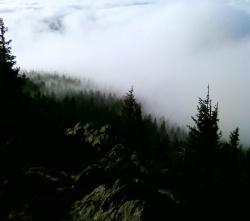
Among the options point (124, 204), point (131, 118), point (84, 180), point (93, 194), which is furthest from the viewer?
point (131, 118)

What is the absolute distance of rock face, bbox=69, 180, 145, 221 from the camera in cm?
1266

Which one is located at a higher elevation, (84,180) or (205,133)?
(84,180)

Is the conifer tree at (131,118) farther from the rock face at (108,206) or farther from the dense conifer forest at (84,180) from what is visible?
the rock face at (108,206)

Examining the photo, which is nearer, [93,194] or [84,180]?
[93,194]

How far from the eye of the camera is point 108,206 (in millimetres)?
13414

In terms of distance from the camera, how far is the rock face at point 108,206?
1266 cm

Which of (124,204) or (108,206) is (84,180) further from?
(124,204)

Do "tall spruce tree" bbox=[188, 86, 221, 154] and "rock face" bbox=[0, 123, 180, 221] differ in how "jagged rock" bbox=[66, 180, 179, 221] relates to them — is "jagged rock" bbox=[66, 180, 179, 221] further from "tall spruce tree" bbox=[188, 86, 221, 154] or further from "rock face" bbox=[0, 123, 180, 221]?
"tall spruce tree" bbox=[188, 86, 221, 154]

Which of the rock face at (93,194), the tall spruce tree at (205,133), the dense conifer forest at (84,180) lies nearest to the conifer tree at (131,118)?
the tall spruce tree at (205,133)

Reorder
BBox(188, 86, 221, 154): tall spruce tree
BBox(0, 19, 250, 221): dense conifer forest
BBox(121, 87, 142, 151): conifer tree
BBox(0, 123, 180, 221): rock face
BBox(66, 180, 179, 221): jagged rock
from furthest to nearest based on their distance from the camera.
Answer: BBox(121, 87, 142, 151): conifer tree → BBox(188, 86, 221, 154): tall spruce tree → BBox(0, 19, 250, 221): dense conifer forest → BBox(0, 123, 180, 221): rock face → BBox(66, 180, 179, 221): jagged rock

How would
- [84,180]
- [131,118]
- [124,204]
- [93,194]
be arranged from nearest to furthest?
[124,204]
[93,194]
[84,180]
[131,118]

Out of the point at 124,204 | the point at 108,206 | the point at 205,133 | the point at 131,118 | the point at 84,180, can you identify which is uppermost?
the point at 124,204

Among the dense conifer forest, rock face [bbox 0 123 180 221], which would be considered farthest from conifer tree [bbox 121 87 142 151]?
rock face [bbox 0 123 180 221]

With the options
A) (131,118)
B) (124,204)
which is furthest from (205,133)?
(124,204)
